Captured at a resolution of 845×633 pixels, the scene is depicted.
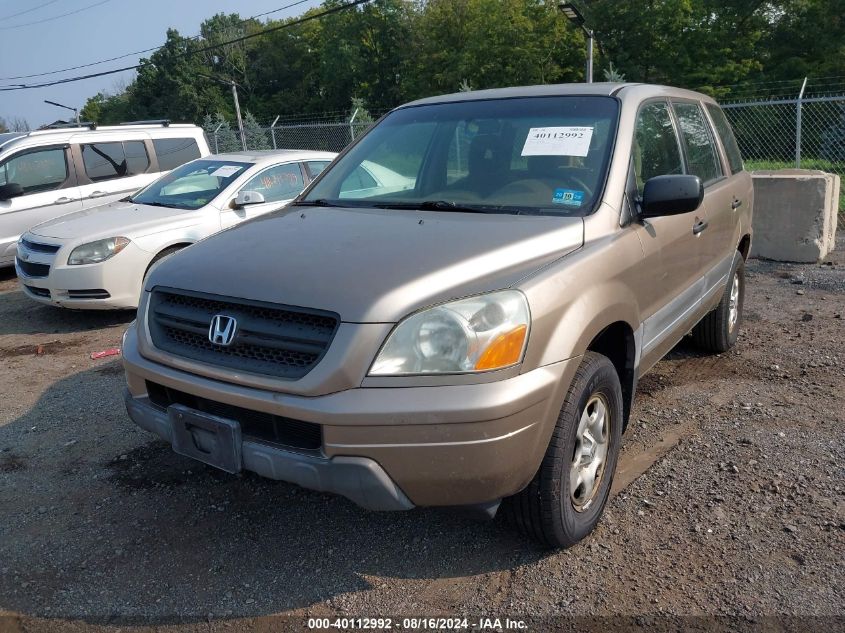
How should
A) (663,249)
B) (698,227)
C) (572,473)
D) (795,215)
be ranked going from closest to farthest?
1. (572,473)
2. (663,249)
3. (698,227)
4. (795,215)

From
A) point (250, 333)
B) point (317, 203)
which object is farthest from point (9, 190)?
point (250, 333)

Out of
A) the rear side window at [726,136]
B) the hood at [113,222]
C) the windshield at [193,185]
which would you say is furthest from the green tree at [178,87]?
the rear side window at [726,136]

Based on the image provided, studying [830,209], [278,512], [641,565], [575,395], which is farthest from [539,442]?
[830,209]

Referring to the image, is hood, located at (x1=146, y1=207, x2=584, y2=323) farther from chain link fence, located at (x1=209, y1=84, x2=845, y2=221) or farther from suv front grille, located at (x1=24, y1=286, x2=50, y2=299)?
chain link fence, located at (x1=209, y1=84, x2=845, y2=221)

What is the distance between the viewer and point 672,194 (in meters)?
3.08

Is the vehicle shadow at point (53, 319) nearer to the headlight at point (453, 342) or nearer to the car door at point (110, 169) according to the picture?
the car door at point (110, 169)

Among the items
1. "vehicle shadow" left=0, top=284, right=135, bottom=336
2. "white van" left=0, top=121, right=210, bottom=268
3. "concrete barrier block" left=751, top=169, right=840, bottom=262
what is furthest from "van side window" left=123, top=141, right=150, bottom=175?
"concrete barrier block" left=751, top=169, right=840, bottom=262

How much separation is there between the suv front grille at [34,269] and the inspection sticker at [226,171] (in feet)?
6.16

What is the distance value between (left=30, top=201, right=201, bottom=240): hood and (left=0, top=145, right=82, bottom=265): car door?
6.57 ft

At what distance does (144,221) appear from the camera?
6.75 m

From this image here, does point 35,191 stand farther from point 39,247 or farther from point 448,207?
point 448,207

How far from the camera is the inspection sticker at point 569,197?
312 centimetres

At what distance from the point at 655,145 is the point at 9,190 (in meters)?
8.02

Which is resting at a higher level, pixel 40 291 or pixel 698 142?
pixel 698 142
